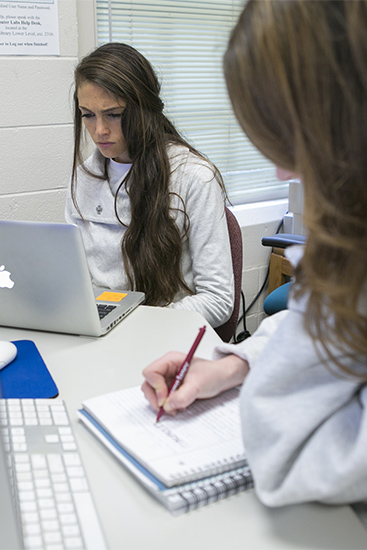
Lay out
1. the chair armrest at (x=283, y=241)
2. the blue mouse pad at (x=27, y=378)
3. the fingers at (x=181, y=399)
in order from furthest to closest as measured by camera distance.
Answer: the chair armrest at (x=283, y=241), the blue mouse pad at (x=27, y=378), the fingers at (x=181, y=399)

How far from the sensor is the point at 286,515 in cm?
62

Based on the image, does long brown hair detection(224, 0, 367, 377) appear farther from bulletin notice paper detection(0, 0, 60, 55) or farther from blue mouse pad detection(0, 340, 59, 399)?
bulletin notice paper detection(0, 0, 60, 55)

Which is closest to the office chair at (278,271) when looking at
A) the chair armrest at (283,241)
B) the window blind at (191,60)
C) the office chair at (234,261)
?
the chair armrest at (283,241)

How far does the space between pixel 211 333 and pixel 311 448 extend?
1.88ft

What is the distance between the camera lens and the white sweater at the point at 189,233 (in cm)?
148

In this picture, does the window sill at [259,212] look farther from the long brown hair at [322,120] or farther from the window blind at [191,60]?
the long brown hair at [322,120]

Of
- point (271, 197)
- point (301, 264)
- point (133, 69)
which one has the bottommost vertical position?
point (271, 197)

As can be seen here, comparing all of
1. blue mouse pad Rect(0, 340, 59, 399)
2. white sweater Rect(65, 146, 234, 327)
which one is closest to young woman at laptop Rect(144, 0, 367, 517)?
blue mouse pad Rect(0, 340, 59, 399)

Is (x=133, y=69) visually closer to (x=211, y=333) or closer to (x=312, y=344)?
(x=211, y=333)

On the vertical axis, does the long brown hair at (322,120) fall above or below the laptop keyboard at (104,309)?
above

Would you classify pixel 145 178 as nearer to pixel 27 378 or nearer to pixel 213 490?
pixel 27 378

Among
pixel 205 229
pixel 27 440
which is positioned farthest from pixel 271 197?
pixel 27 440

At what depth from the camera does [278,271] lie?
2.39m

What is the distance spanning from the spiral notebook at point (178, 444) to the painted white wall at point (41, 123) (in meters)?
1.32
